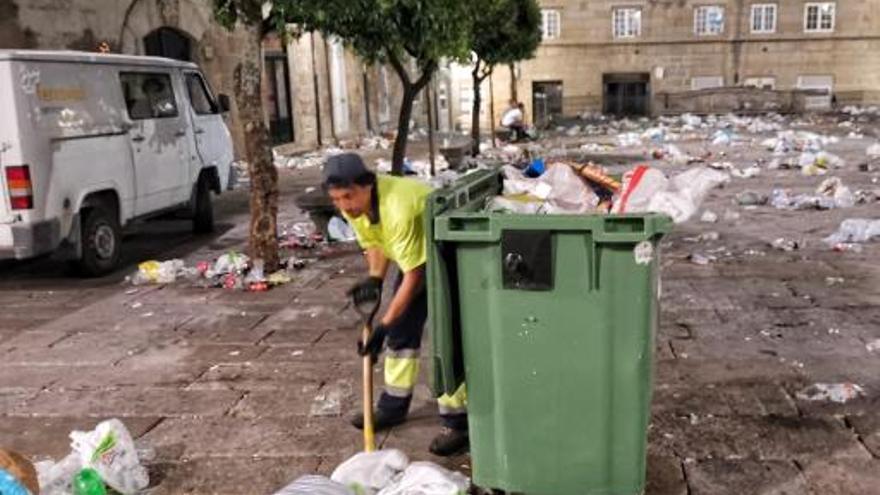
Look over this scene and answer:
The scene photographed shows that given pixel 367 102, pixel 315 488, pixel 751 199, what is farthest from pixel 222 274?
pixel 367 102

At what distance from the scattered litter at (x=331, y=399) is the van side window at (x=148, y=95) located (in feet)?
15.5

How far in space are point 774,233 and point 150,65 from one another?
6.93m

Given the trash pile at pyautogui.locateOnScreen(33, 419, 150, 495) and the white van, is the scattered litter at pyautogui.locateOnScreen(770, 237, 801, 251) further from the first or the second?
the trash pile at pyautogui.locateOnScreen(33, 419, 150, 495)

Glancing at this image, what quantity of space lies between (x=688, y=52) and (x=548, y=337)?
40.6 metres

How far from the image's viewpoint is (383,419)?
4.30m

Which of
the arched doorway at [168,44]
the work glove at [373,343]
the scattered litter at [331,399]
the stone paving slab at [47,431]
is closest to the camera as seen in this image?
the work glove at [373,343]

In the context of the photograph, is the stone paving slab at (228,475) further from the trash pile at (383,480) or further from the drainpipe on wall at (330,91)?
the drainpipe on wall at (330,91)

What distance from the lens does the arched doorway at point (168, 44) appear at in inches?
631

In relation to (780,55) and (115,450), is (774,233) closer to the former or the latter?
(115,450)

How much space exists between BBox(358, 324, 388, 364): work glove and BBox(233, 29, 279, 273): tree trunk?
422 centimetres

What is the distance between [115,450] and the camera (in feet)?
12.2

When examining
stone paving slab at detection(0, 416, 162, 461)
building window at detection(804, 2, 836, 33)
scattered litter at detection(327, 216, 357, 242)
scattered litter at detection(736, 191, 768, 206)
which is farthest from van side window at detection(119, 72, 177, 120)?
building window at detection(804, 2, 836, 33)

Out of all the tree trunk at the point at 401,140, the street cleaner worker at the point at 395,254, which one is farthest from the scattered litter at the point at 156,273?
the street cleaner worker at the point at 395,254

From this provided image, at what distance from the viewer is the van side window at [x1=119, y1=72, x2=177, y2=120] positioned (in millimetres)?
8492
